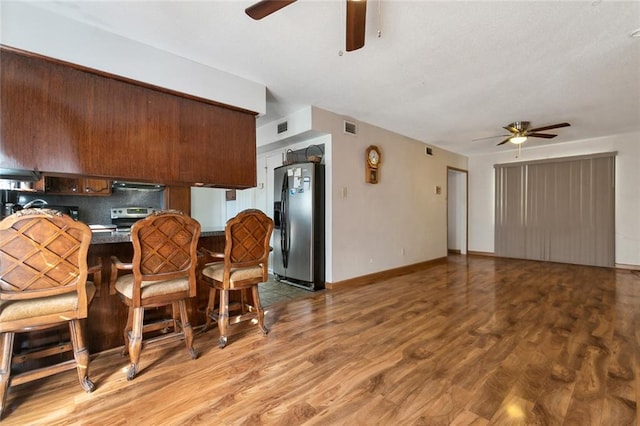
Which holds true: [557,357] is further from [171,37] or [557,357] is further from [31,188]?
[31,188]

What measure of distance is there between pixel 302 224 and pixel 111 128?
8.41ft

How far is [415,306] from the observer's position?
11.2 feet

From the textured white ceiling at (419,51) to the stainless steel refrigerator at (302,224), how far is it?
3.28ft

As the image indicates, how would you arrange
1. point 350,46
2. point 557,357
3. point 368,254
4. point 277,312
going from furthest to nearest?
1. point 368,254
2. point 277,312
3. point 557,357
4. point 350,46

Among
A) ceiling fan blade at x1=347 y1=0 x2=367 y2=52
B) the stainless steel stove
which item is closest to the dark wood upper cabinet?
ceiling fan blade at x1=347 y1=0 x2=367 y2=52

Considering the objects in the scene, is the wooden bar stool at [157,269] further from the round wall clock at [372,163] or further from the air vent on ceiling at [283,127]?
the round wall clock at [372,163]

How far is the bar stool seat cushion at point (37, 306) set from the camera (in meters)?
1.58

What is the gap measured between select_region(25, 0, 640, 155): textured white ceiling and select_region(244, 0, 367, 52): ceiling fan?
0.30 m

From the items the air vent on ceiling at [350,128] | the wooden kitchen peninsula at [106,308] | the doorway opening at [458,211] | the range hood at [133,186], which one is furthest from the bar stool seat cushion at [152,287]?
the doorway opening at [458,211]

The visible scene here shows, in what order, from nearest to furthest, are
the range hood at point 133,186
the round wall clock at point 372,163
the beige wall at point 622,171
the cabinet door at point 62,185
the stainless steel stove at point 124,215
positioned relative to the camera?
the cabinet door at point 62,185 < the range hood at point 133,186 < the stainless steel stove at point 124,215 < the round wall clock at point 372,163 < the beige wall at point 622,171

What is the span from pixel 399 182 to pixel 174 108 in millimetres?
3940

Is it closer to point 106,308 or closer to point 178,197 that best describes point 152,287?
point 106,308

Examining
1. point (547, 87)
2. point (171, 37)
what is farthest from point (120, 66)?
point (547, 87)

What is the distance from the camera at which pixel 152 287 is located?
6.70 feet
